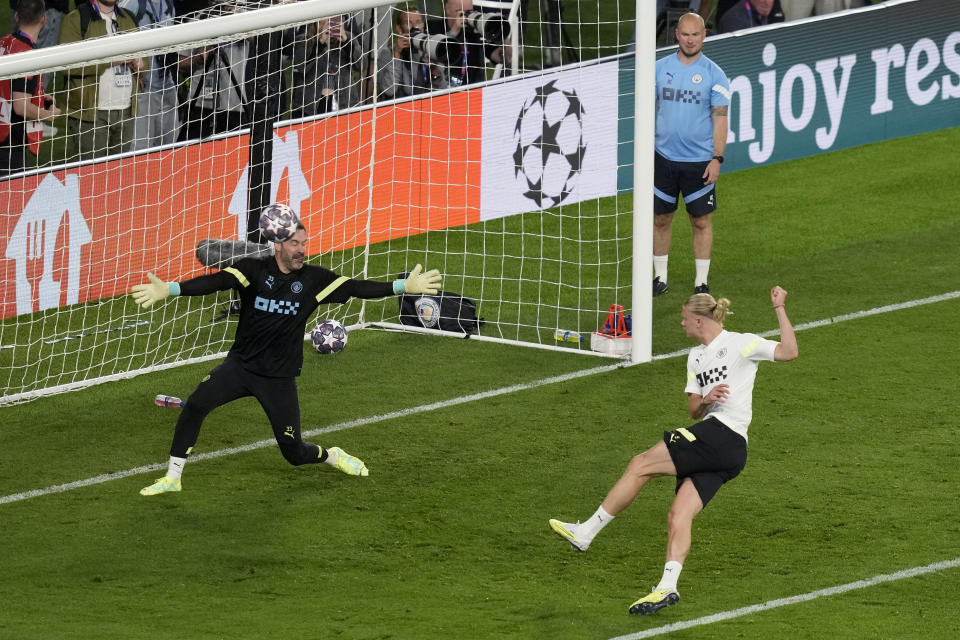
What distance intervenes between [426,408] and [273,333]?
1984 mm

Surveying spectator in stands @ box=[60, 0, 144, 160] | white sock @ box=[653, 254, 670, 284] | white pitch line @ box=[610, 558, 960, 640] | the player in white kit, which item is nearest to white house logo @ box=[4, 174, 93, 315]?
spectator in stands @ box=[60, 0, 144, 160]

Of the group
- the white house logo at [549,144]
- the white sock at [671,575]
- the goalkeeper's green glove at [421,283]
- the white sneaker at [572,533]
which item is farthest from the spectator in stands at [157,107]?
the white sock at [671,575]

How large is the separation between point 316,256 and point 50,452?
4.17 metres

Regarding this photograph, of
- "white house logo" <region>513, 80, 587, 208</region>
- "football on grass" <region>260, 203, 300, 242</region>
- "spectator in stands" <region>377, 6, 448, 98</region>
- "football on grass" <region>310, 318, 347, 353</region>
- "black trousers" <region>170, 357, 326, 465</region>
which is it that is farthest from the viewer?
"white house logo" <region>513, 80, 587, 208</region>

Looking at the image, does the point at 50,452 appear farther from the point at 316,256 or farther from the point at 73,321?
the point at 316,256

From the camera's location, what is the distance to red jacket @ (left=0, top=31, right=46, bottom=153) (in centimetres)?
1369

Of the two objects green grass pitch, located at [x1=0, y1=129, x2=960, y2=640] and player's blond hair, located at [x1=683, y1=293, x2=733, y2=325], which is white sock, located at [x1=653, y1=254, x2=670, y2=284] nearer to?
green grass pitch, located at [x1=0, y1=129, x2=960, y2=640]

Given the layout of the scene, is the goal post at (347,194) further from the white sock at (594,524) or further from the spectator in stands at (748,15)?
the white sock at (594,524)

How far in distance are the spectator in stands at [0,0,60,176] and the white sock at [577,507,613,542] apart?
6.74m

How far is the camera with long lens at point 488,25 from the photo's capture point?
54.6 ft

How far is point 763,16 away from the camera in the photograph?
59.9ft

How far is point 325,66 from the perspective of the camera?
14.4m

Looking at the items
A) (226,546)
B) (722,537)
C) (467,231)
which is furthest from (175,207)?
(722,537)

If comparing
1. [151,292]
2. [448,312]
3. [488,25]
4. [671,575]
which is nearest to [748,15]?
[488,25]
